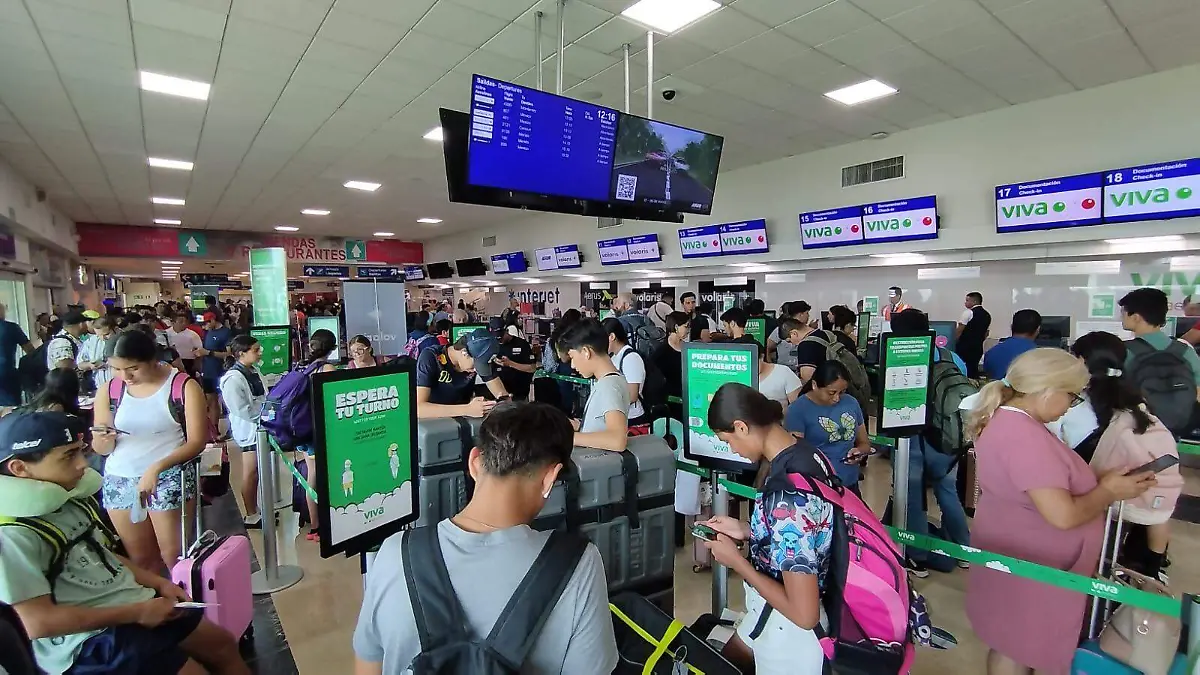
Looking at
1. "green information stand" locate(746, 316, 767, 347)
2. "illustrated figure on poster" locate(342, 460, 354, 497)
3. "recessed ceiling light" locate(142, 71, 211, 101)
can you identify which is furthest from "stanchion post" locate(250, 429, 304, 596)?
"green information stand" locate(746, 316, 767, 347)

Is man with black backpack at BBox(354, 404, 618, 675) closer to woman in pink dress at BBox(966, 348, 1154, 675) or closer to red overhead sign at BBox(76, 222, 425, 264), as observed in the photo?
woman in pink dress at BBox(966, 348, 1154, 675)

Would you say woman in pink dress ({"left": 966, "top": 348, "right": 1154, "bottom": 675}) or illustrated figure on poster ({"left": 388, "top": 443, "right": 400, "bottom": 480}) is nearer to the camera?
woman in pink dress ({"left": 966, "top": 348, "right": 1154, "bottom": 675})

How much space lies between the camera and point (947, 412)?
3.58m

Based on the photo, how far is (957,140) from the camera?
23.3 feet

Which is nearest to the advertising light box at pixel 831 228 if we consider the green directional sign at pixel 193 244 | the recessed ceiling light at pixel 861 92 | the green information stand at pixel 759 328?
the recessed ceiling light at pixel 861 92

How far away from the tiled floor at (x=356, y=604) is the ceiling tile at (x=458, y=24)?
398 cm

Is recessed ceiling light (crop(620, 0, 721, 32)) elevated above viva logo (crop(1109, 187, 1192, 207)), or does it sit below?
above

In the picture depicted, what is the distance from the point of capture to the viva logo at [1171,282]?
6.05 meters

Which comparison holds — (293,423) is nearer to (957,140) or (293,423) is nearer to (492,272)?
(957,140)

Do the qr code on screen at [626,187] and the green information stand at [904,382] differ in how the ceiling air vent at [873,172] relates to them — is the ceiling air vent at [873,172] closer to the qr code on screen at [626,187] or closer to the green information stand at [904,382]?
the qr code on screen at [626,187]

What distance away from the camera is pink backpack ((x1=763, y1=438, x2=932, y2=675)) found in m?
1.57

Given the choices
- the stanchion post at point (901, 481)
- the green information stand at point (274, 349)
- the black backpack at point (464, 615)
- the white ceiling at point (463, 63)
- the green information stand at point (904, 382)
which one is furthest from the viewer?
the green information stand at point (274, 349)

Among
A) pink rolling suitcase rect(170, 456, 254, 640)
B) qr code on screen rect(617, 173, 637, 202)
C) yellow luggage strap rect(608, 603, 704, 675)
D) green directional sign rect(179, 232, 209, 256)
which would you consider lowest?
pink rolling suitcase rect(170, 456, 254, 640)

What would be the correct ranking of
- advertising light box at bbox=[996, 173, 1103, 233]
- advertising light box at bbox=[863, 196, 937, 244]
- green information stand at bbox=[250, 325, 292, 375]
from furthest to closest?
green information stand at bbox=[250, 325, 292, 375] → advertising light box at bbox=[863, 196, 937, 244] → advertising light box at bbox=[996, 173, 1103, 233]
